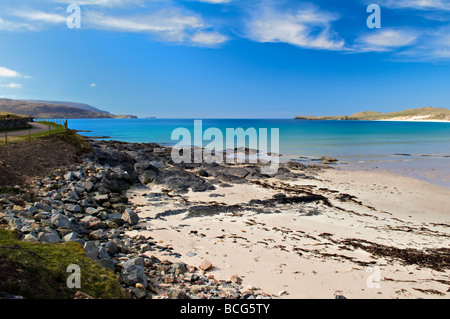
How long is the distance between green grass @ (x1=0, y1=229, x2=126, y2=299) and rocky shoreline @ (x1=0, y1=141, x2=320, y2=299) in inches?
18.7

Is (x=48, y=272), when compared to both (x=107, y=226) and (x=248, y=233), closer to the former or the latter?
(x=107, y=226)

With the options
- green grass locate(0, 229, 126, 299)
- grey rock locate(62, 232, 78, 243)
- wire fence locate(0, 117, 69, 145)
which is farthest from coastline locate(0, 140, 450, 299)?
wire fence locate(0, 117, 69, 145)

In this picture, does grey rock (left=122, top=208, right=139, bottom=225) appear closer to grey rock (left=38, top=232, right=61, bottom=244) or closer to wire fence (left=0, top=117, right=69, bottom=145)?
grey rock (left=38, top=232, right=61, bottom=244)

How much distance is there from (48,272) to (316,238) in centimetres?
860

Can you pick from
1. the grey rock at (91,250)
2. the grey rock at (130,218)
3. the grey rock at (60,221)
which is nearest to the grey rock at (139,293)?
the grey rock at (91,250)

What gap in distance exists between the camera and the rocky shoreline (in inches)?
234

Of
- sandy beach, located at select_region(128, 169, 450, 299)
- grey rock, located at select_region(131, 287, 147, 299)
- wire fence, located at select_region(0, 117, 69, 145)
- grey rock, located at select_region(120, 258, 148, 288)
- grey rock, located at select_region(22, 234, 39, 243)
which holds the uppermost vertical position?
wire fence, located at select_region(0, 117, 69, 145)

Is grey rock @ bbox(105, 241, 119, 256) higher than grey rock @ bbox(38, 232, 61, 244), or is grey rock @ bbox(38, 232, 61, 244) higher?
grey rock @ bbox(38, 232, 61, 244)
